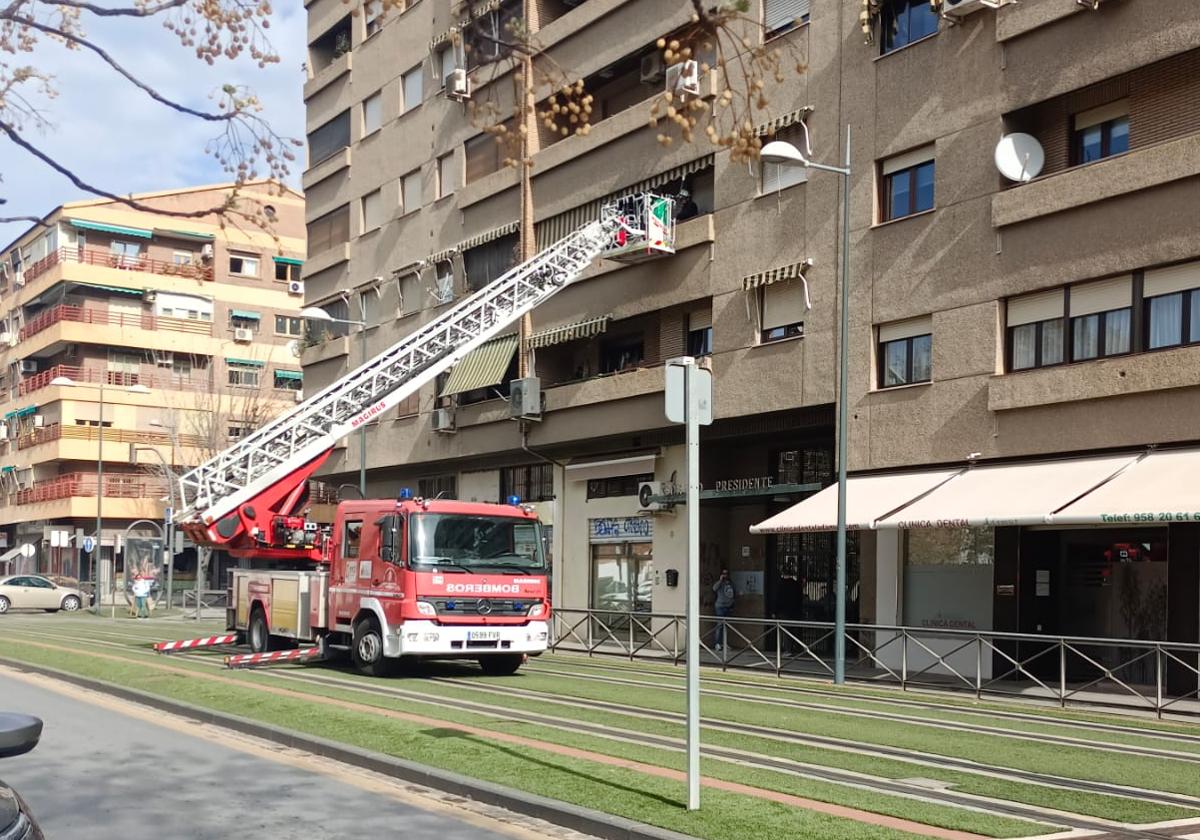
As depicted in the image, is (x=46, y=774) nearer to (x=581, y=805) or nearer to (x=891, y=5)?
(x=581, y=805)

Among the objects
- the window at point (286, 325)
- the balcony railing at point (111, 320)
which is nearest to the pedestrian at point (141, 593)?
the balcony railing at point (111, 320)

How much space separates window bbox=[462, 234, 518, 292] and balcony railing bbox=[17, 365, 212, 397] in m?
33.6

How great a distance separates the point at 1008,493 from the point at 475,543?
25.8ft

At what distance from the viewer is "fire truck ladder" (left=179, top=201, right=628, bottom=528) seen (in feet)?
78.7

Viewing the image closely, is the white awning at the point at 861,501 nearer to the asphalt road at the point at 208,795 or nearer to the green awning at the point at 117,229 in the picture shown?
the asphalt road at the point at 208,795

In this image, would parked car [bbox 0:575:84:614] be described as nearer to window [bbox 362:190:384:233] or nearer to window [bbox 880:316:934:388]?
window [bbox 362:190:384:233]

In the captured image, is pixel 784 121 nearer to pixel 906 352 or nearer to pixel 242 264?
pixel 906 352

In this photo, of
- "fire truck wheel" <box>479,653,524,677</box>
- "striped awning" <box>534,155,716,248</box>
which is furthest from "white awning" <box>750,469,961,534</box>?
"striped awning" <box>534,155,716,248</box>

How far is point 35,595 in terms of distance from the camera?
52.2m

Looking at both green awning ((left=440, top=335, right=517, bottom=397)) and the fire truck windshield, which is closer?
the fire truck windshield

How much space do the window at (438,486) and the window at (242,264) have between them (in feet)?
114

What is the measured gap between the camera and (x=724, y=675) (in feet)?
75.1

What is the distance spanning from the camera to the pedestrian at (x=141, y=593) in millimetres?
48281

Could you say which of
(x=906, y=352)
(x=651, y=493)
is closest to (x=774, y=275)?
(x=906, y=352)
